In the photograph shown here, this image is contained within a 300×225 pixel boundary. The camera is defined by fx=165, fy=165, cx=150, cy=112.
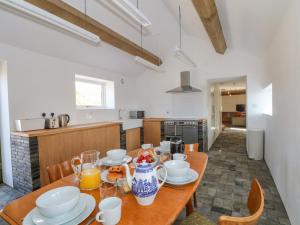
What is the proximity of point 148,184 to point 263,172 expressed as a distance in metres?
3.09

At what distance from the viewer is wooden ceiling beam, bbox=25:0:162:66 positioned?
207 cm

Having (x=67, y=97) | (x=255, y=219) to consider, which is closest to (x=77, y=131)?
(x=67, y=97)

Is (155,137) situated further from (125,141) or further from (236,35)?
(236,35)

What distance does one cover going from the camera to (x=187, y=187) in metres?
1.06

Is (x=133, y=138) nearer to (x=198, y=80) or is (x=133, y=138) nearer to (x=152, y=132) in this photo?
(x=152, y=132)

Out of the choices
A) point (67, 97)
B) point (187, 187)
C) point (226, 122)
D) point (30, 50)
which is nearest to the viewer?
point (187, 187)

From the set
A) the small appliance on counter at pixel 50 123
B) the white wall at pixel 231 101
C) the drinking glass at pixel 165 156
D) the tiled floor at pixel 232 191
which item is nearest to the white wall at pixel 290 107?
the tiled floor at pixel 232 191

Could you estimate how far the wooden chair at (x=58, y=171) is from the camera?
1379 millimetres

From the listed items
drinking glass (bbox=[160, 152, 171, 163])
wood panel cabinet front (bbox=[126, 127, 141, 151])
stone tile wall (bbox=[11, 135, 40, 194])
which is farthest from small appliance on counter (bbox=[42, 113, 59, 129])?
drinking glass (bbox=[160, 152, 171, 163])

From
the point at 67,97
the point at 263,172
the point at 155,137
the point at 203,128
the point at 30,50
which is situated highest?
the point at 30,50

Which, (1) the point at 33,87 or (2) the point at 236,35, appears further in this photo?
(2) the point at 236,35

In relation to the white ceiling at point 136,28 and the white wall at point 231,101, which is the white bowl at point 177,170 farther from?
the white wall at point 231,101

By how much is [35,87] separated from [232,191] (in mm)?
3473

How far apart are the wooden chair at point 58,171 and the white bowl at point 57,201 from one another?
573 mm
